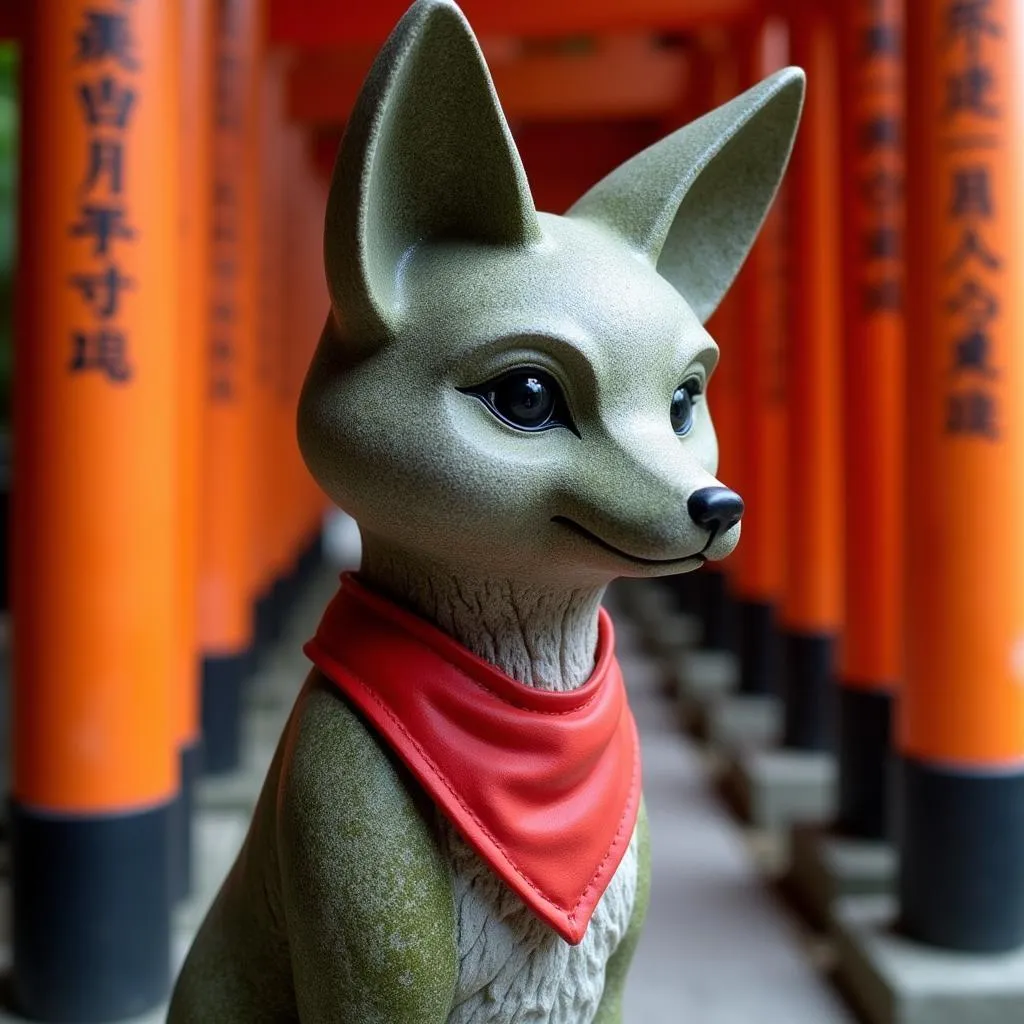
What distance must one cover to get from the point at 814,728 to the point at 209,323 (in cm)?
269

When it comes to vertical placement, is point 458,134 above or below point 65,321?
above

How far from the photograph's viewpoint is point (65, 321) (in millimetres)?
2332

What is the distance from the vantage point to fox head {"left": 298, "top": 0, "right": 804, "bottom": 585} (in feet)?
3.60

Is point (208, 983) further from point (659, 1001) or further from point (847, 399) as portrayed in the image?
point (847, 399)

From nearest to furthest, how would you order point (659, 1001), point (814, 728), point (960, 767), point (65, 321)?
point (65, 321), point (960, 767), point (659, 1001), point (814, 728)

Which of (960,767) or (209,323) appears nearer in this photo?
(960,767)

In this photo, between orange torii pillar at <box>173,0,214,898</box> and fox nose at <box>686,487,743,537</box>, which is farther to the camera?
orange torii pillar at <box>173,0,214,898</box>

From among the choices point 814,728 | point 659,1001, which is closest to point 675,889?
point 659,1001

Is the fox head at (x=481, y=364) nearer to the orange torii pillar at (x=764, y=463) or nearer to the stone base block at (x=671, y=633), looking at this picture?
the orange torii pillar at (x=764, y=463)

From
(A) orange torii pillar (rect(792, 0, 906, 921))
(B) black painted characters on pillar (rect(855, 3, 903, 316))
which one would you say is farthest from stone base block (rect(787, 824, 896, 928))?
(B) black painted characters on pillar (rect(855, 3, 903, 316))

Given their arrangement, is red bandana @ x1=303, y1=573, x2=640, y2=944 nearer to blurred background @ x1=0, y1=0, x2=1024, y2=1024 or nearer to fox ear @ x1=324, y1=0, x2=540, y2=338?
fox ear @ x1=324, y1=0, x2=540, y2=338

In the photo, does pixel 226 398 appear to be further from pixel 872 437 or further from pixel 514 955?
pixel 514 955

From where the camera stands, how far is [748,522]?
5.68m

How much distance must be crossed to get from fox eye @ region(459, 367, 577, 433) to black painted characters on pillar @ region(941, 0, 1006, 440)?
180 cm
